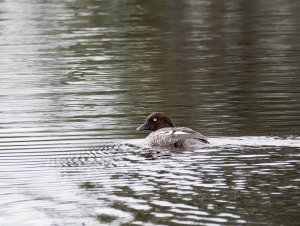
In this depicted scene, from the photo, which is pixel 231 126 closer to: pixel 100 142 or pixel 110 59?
pixel 100 142

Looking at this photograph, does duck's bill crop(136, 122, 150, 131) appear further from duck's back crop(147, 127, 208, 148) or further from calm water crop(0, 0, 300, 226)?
duck's back crop(147, 127, 208, 148)

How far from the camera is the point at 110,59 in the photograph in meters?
28.9

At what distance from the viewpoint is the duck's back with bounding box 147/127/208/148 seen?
607 inches

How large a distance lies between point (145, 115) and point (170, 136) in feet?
11.0

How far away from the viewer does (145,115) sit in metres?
19.3

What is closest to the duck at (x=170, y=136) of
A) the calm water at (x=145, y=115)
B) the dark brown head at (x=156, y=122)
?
the dark brown head at (x=156, y=122)

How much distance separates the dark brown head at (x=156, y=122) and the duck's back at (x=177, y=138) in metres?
0.63

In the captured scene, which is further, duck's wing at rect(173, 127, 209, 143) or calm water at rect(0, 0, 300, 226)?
duck's wing at rect(173, 127, 209, 143)

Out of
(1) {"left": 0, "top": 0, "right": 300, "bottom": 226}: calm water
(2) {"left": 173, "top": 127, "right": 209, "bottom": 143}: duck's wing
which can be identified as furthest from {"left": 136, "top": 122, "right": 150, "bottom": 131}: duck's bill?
(2) {"left": 173, "top": 127, "right": 209, "bottom": 143}: duck's wing

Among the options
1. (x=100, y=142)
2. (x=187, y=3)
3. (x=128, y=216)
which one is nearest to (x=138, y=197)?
(x=128, y=216)

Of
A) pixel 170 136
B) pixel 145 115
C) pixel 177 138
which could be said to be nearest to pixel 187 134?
pixel 177 138

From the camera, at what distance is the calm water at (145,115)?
11742mm

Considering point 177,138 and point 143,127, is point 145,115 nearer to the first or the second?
point 143,127

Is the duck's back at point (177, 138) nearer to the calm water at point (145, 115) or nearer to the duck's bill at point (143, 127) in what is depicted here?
the calm water at point (145, 115)
